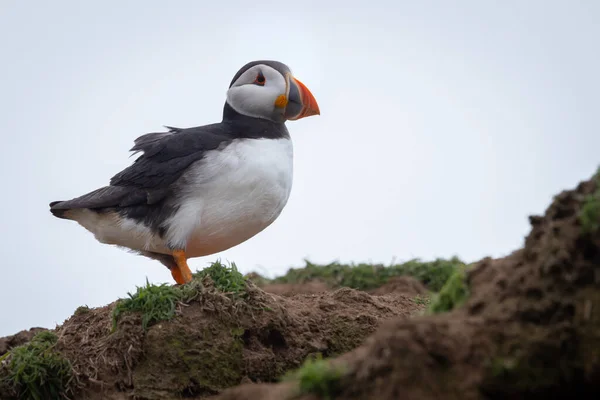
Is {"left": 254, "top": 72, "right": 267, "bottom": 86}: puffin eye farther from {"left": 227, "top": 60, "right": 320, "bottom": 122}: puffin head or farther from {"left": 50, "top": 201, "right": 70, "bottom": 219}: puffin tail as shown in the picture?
{"left": 50, "top": 201, "right": 70, "bottom": 219}: puffin tail

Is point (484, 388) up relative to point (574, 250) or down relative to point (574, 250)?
down

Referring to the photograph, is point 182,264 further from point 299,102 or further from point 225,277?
point 299,102

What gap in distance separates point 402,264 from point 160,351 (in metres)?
6.46

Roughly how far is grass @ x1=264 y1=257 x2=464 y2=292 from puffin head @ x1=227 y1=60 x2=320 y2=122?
10.8 feet

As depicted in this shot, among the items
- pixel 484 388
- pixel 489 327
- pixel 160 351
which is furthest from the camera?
pixel 160 351

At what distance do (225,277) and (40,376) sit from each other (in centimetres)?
163

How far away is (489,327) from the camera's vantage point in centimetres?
325

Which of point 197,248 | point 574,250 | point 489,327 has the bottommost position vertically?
point 489,327

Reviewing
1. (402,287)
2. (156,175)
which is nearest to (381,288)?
(402,287)

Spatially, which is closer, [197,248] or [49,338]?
[49,338]

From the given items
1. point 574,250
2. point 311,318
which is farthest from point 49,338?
point 574,250

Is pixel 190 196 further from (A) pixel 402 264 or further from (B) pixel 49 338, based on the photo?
(A) pixel 402 264

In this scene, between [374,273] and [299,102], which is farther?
[374,273]

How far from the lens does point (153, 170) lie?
783 cm
